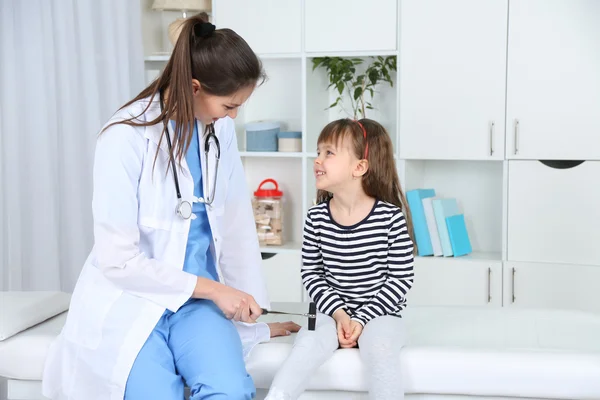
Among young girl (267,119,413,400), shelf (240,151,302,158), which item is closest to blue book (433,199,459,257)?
shelf (240,151,302,158)

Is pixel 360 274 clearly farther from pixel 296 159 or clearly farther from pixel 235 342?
pixel 296 159

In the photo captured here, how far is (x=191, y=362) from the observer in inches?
61.7

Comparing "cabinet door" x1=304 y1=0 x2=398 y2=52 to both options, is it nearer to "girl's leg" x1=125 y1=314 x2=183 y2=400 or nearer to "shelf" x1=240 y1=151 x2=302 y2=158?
"shelf" x1=240 y1=151 x2=302 y2=158

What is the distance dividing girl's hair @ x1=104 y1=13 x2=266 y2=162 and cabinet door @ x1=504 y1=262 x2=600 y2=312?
1.67 meters

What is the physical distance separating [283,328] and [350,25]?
157cm

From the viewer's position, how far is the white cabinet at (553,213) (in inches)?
→ 111

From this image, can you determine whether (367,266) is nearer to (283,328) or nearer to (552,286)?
(283,328)

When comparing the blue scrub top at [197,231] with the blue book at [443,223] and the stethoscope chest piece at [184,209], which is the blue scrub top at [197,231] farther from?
the blue book at [443,223]

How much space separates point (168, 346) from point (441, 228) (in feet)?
5.42

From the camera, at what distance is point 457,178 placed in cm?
329

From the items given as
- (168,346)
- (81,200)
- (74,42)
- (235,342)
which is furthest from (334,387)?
(74,42)

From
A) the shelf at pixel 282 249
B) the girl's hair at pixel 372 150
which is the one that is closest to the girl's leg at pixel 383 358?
the girl's hair at pixel 372 150

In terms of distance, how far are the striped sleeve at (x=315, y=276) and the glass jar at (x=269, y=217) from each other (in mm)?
1330

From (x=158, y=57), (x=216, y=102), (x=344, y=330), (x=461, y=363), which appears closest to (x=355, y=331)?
(x=344, y=330)
